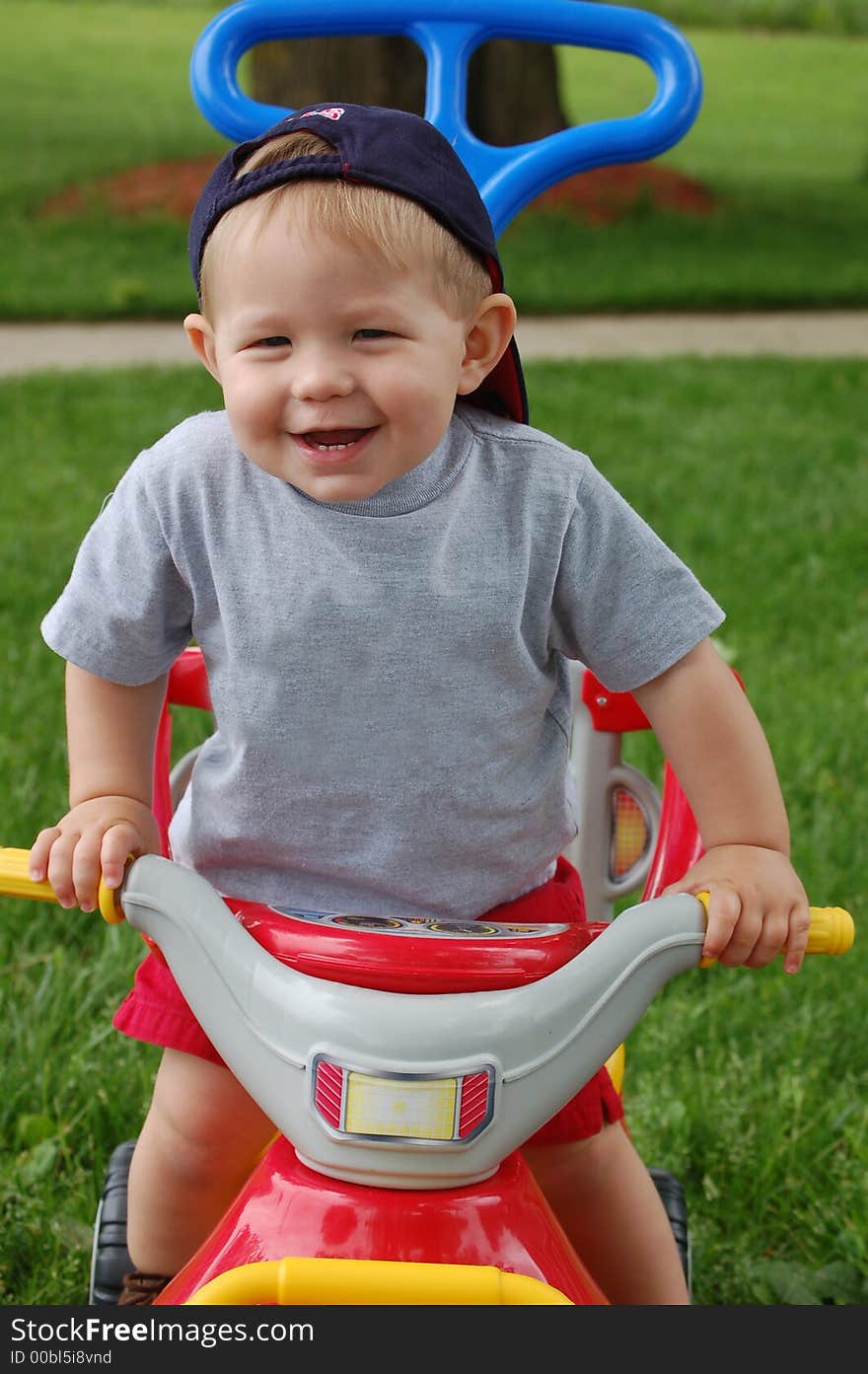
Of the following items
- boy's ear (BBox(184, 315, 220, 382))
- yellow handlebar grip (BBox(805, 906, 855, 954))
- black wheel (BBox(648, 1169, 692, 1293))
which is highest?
boy's ear (BBox(184, 315, 220, 382))

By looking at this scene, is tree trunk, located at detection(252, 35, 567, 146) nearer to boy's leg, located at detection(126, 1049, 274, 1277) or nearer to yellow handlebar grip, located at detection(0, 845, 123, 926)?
boy's leg, located at detection(126, 1049, 274, 1277)

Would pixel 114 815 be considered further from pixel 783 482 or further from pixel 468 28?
pixel 783 482

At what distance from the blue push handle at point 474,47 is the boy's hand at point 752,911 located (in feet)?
2.96

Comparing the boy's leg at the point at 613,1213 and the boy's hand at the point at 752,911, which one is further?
the boy's leg at the point at 613,1213

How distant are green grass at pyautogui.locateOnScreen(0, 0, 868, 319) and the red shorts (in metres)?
6.15

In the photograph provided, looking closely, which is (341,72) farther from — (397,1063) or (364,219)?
(397,1063)

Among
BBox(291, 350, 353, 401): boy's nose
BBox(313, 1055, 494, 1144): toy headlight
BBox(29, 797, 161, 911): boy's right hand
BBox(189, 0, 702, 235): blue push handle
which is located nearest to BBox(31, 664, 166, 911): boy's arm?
BBox(29, 797, 161, 911): boy's right hand

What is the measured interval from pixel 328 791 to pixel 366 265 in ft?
1.72

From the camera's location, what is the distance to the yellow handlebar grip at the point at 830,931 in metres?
1.41

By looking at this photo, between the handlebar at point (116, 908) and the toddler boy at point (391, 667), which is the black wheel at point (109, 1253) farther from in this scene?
the handlebar at point (116, 908)

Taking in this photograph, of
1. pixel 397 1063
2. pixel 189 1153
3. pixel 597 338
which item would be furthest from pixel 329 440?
pixel 597 338

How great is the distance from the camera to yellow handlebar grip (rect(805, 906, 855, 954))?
141cm

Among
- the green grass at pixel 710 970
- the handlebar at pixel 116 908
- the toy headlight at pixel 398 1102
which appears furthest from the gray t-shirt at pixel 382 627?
the green grass at pixel 710 970

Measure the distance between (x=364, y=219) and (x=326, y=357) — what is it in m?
0.12
